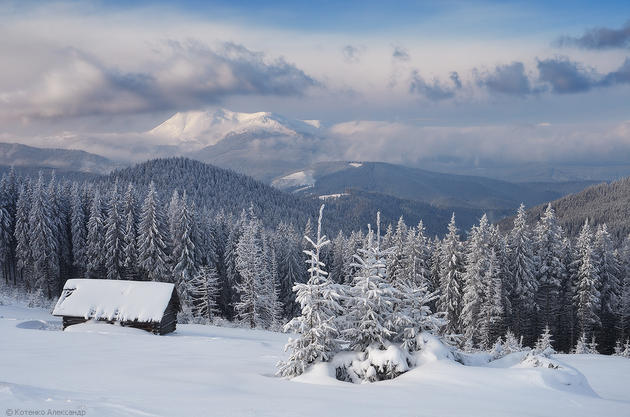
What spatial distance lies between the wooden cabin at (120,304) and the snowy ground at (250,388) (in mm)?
8486

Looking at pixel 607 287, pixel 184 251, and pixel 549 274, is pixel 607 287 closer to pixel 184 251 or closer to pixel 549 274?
pixel 549 274

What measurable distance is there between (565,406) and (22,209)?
6005 centimetres

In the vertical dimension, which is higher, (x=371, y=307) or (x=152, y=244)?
(x=152, y=244)

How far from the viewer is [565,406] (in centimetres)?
1220

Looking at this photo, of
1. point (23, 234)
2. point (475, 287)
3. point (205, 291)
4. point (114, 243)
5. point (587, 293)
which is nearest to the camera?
point (475, 287)

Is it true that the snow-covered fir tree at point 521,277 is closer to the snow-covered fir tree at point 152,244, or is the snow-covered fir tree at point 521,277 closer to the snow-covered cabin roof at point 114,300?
the snow-covered cabin roof at point 114,300

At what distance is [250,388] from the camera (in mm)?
13875

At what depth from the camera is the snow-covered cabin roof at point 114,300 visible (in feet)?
99.7

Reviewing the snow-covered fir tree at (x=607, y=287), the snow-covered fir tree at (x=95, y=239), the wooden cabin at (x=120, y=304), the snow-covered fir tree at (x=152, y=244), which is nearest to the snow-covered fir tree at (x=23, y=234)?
the snow-covered fir tree at (x=95, y=239)

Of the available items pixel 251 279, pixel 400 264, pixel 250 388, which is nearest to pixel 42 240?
pixel 251 279

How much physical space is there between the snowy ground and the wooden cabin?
8.49m

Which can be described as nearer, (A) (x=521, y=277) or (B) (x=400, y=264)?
(A) (x=521, y=277)

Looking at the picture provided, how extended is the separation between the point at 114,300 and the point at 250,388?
21735mm

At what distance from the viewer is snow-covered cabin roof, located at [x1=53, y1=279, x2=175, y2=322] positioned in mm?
30375
